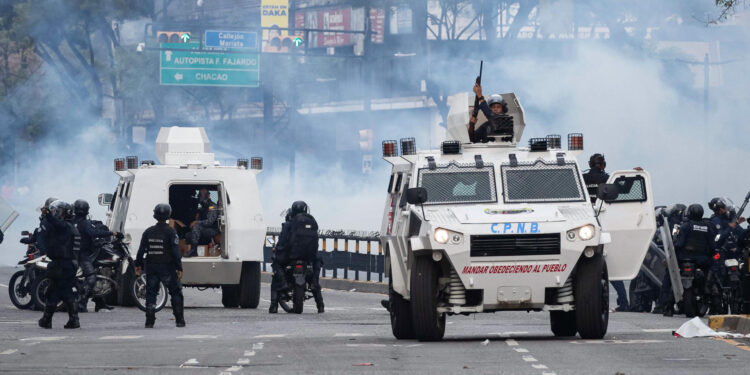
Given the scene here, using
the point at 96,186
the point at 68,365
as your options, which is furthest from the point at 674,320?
the point at 96,186

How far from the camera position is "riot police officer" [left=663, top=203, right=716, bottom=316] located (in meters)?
22.8

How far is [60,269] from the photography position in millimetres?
20688

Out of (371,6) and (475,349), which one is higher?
(371,6)

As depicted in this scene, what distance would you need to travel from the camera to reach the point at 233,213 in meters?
26.2

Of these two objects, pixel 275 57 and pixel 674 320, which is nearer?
pixel 674 320

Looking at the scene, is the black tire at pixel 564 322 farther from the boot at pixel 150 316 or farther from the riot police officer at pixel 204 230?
the riot police officer at pixel 204 230

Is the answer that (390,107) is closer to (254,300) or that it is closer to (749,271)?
(254,300)

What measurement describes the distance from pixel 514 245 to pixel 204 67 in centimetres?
3873

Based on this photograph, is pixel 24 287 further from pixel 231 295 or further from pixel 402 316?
pixel 402 316

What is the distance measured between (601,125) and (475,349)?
41805 mm

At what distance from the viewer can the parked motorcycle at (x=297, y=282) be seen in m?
24.8

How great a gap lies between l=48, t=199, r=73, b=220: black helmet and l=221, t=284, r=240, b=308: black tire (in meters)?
6.08

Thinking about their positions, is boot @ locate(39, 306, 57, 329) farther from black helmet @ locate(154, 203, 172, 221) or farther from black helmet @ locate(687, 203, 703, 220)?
black helmet @ locate(687, 203, 703, 220)

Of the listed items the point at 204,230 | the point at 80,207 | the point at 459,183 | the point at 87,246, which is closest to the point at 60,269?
the point at 80,207
